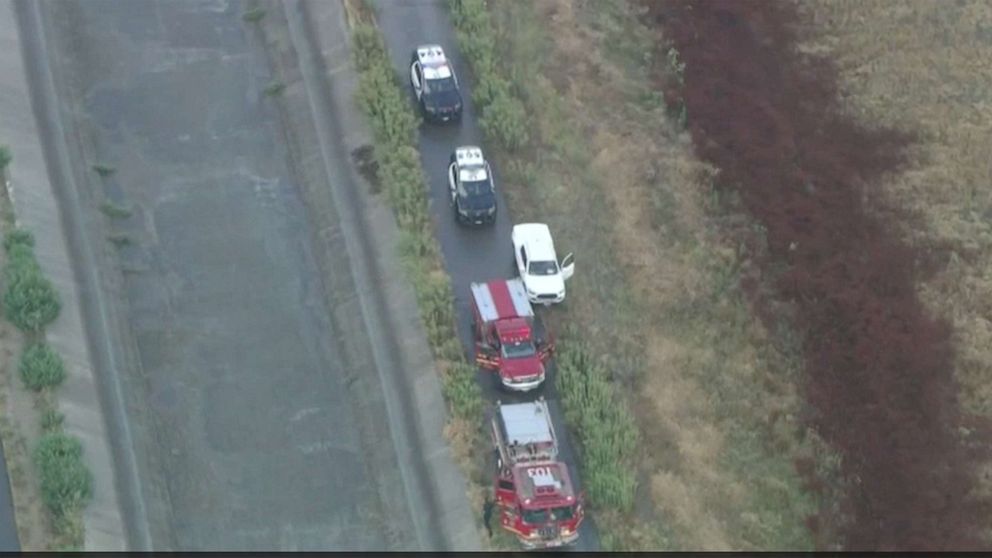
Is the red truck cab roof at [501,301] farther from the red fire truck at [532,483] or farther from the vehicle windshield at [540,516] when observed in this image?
the vehicle windshield at [540,516]

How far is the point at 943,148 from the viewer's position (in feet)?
193

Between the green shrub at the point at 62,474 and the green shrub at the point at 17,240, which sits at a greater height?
the green shrub at the point at 17,240

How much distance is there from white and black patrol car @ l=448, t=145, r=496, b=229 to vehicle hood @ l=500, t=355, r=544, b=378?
7.46m

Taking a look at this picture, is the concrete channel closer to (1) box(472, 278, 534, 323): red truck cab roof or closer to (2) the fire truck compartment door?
(2) the fire truck compartment door

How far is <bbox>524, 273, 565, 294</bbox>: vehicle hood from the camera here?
51812mm

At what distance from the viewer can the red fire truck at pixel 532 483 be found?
44312 millimetres

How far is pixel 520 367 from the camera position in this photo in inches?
1912

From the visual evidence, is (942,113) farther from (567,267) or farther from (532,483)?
(532,483)

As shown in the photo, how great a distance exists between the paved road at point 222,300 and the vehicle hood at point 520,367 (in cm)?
437

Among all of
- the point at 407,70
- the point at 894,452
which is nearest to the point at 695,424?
the point at 894,452

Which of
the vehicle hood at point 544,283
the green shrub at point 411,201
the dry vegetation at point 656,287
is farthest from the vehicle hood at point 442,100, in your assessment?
the vehicle hood at point 544,283

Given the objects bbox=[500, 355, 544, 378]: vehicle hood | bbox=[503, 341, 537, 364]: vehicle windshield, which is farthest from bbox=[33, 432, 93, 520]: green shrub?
bbox=[503, 341, 537, 364]: vehicle windshield

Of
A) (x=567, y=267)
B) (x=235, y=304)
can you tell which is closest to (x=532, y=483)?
(x=567, y=267)

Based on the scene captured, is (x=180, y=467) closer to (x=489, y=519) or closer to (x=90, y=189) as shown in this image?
(x=489, y=519)
